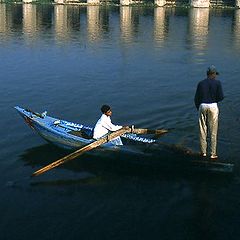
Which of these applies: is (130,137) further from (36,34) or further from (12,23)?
(12,23)

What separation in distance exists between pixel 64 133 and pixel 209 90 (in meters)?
5.99

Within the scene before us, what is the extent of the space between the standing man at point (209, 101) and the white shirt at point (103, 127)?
3264 mm

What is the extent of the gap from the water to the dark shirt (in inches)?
105

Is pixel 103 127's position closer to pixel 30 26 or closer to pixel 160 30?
pixel 160 30

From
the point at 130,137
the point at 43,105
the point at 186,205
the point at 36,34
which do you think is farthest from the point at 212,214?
the point at 36,34

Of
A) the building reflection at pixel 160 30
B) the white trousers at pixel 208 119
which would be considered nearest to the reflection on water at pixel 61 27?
the building reflection at pixel 160 30

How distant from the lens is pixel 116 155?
1609 cm

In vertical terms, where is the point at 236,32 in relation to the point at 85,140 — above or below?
above

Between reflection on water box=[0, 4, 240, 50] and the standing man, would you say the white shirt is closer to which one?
the standing man

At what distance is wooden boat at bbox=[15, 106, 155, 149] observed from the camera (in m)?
16.6

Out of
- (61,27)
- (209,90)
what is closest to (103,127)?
(209,90)

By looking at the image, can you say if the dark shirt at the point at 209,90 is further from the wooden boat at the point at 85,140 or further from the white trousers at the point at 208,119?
the wooden boat at the point at 85,140

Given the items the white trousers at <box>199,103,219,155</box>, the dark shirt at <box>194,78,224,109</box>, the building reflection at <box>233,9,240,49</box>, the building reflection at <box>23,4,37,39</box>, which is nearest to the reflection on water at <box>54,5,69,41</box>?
the building reflection at <box>23,4,37,39</box>

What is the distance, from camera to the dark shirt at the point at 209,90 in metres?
14.5
